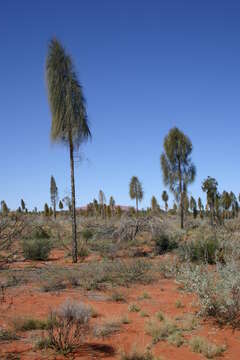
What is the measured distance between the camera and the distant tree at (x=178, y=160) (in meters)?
21.7

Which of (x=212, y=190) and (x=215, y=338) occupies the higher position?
(x=212, y=190)

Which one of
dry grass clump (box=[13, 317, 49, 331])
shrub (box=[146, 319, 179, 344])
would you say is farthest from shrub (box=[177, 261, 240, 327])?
dry grass clump (box=[13, 317, 49, 331])

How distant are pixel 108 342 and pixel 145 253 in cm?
965

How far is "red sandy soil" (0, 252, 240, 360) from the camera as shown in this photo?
439 centimetres

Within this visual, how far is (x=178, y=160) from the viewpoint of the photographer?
858 inches

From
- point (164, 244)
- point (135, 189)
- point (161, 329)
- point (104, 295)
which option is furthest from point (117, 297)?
point (135, 189)

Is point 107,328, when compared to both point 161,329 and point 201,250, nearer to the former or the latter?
point 161,329

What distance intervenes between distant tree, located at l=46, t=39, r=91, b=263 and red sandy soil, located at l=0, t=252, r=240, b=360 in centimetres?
475

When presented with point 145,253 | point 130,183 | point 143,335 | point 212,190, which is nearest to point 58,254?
point 145,253

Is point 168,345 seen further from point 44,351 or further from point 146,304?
point 146,304

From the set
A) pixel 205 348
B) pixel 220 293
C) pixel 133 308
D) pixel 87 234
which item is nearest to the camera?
pixel 205 348

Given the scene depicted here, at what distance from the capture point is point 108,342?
15.9 ft

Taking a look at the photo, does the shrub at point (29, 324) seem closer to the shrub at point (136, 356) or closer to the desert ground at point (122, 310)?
the desert ground at point (122, 310)

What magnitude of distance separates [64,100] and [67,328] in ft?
31.5
